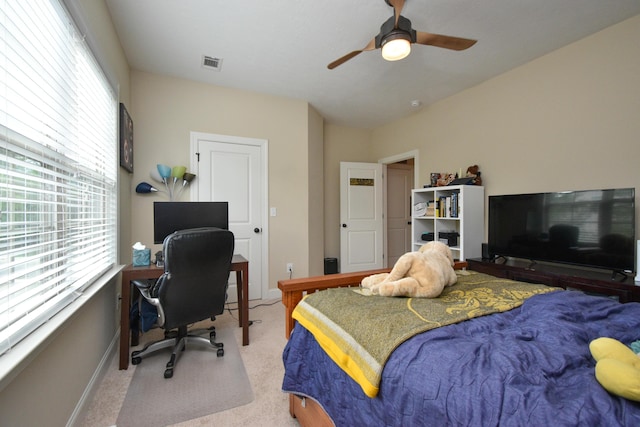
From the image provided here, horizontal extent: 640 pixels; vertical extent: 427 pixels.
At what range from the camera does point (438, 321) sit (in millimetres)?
1000

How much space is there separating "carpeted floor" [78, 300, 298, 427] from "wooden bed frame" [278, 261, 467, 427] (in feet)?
0.45

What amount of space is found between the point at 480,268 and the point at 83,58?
11.8ft

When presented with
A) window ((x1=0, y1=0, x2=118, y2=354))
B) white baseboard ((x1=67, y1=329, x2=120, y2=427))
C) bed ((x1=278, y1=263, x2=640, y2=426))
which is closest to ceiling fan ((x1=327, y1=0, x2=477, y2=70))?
bed ((x1=278, y1=263, x2=640, y2=426))

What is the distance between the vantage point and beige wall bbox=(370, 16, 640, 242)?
2250mm

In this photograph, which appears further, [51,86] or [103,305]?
[103,305]

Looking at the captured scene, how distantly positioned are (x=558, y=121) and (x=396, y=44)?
186cm

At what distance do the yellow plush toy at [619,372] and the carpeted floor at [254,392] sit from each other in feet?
4.52

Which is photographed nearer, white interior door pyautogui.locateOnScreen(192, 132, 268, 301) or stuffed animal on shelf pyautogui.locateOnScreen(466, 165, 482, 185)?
stuffed animal on shelf pyautogui.locateOnScreen(466, 165, 482, 185)

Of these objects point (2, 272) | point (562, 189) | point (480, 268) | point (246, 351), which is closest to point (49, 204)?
point (2, 272)

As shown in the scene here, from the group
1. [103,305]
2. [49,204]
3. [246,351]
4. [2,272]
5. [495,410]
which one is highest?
[49,204]

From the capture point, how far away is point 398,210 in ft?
17.4

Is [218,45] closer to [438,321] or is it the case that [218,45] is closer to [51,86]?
[51,86]

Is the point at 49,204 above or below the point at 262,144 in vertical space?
below

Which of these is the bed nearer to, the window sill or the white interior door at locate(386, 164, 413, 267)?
the window sill
